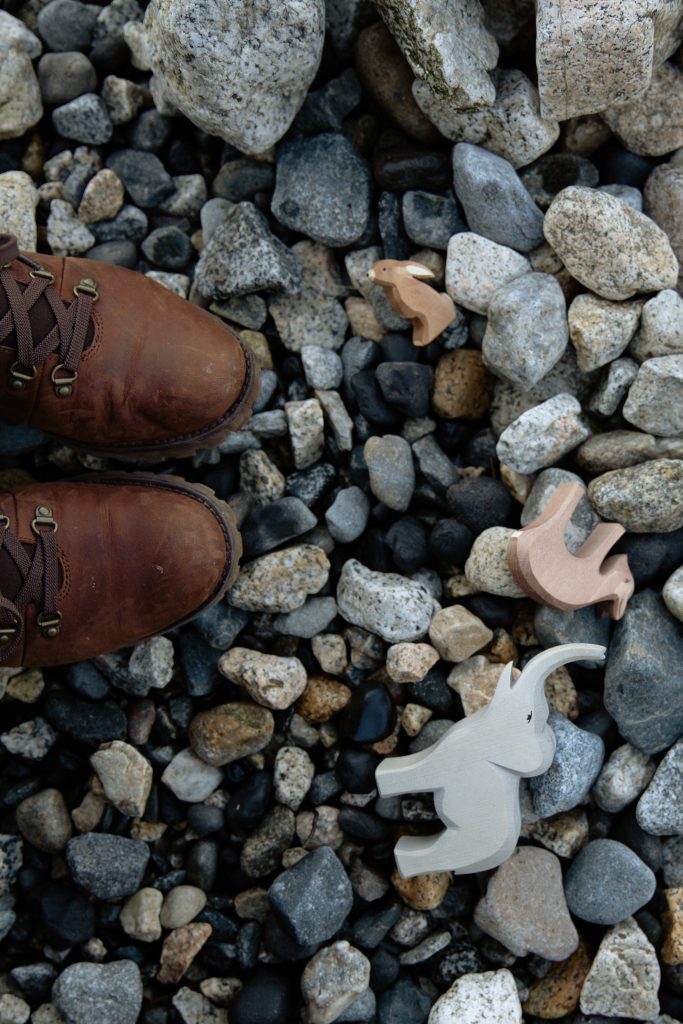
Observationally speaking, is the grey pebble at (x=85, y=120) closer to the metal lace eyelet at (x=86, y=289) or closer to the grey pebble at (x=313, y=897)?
the metal lace eyelet at (x=86, y=289)

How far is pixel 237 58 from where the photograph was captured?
2.21 metres

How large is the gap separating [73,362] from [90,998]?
1552mm

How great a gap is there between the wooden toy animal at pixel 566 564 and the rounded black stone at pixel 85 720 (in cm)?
112

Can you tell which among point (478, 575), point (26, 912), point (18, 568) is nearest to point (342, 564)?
point (478, 575)

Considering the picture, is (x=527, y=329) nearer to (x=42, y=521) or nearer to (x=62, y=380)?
(x=62, y=380)

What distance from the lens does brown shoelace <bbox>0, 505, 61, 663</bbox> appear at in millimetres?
2129

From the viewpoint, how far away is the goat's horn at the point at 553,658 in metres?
2.17

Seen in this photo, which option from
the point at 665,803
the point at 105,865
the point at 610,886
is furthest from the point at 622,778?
the point at 105,865

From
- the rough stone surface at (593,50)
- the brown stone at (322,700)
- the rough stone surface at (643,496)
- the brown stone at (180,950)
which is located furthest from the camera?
the brown stone at (322,700)

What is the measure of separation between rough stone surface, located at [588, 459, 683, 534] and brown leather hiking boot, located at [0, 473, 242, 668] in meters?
0.94

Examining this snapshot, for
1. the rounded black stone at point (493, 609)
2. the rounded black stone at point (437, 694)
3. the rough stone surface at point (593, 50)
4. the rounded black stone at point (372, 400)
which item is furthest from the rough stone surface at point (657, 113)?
the rounded black stone at point (437, 694)

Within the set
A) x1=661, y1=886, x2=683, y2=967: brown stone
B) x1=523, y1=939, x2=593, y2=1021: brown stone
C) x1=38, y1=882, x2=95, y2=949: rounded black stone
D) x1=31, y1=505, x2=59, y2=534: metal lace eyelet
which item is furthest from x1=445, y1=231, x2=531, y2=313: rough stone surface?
x1=38, y1=882, x2=95, y2=949: rounded black stone

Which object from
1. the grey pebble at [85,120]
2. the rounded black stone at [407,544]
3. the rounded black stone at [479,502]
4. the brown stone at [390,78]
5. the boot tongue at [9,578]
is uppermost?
the brown stone at [390,78]

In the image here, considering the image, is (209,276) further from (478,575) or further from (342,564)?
(478,575)
